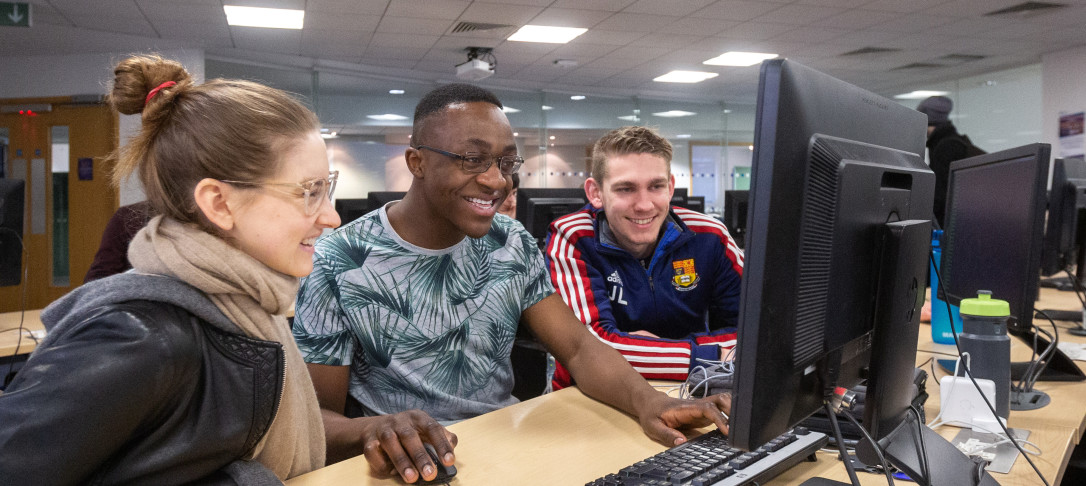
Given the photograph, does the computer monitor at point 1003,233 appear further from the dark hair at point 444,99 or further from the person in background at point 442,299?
the dark hair at point 444,99

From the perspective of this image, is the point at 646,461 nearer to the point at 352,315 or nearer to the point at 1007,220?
the point at 352,315

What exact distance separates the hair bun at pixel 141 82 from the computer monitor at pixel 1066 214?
2.19 metres

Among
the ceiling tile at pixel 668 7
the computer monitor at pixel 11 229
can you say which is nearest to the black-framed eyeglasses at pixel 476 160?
the computer monitor at pixel 11 229

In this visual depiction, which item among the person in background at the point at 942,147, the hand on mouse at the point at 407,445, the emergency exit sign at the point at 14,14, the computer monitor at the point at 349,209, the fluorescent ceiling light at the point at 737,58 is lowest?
the hand on mouse at the point at 407,445

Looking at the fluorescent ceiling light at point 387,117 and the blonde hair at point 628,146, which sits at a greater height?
A: the fluorescent ceiling light at point 387,117

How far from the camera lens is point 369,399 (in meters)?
1.50

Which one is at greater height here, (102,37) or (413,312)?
(102,37)

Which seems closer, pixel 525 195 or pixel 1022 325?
pixel 1022 325

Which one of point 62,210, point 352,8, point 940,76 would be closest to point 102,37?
point 62,210

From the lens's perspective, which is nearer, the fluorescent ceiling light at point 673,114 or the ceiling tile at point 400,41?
the ceiling tile at point 400,41

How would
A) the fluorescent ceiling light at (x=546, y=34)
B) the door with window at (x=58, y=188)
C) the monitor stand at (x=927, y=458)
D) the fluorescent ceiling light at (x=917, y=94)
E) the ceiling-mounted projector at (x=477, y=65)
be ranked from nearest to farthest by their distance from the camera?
the monitor stand at (x=927, y=458) < the fluorescent ceiling light at (x=546, y=34) < the door with window at (x=58, y=188) < the ceiling-mounted projector at (x=477, y=65) < the fluorescent ceiling light at (x=917, y=94)

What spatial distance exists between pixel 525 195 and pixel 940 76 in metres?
8.02

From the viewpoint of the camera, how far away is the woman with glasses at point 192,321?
72 cm

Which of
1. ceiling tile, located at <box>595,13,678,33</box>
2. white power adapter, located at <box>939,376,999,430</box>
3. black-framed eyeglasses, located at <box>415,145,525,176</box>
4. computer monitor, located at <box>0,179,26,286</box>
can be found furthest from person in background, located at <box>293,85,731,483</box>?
ceiling tile, located at <box>595,13,678,33</box>
